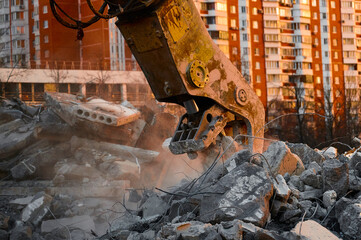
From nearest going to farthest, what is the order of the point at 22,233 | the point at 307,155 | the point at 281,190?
the point at 281,190 → the point at 307,155 → the point at 22,233

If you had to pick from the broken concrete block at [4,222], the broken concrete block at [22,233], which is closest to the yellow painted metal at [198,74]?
the broken concrete block at [22,233]

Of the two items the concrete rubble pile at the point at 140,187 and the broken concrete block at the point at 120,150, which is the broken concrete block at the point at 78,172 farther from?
the broken concrete block at the point at 120,150

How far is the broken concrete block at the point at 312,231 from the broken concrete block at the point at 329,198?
688 mm

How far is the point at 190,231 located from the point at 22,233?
13.8ft

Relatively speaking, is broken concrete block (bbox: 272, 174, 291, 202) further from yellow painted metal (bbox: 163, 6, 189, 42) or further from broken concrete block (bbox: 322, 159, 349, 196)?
yellow painted metal (bbox: 163, 6, 189, 42)

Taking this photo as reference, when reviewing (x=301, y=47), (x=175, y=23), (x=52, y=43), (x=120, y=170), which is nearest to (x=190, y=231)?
(x=175, y=23)

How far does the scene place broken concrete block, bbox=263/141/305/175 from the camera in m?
6.16

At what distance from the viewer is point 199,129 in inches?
263

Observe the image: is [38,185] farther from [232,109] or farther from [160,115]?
[232,109]

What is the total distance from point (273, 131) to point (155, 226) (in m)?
31.2

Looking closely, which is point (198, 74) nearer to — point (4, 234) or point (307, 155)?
point (307, 155)

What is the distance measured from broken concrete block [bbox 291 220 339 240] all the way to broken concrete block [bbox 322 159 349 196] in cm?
98

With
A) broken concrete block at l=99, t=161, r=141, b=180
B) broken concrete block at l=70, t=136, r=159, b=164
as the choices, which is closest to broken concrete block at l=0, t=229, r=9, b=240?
broken concrete block at l=99, t=161, r=141, b=180

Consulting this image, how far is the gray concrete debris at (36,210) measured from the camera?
28.1 ft
